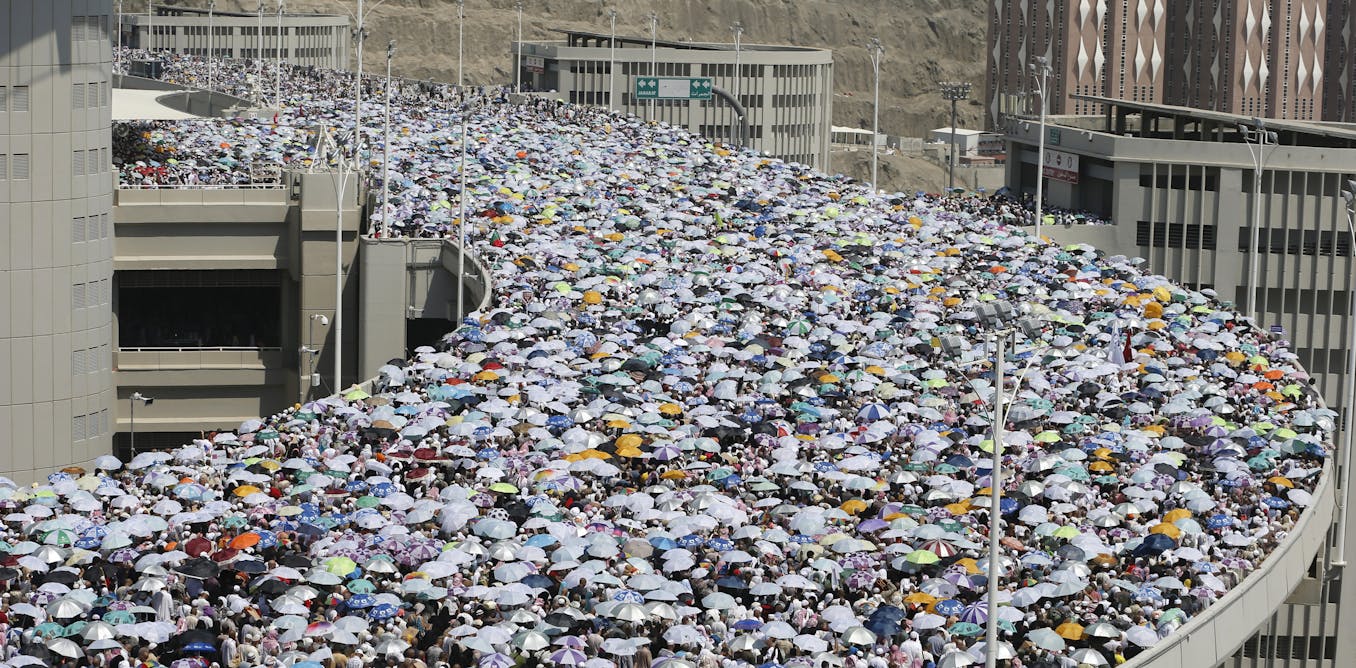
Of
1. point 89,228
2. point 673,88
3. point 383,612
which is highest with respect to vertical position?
point 673,88

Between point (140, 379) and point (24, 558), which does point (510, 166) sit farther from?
point (24, 558)

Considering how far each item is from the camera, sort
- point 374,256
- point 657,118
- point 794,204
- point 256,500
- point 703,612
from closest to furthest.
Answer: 1. point 703,612
2. point 256,500
3. point 374,256
4. point 794,204
5. point 657,118

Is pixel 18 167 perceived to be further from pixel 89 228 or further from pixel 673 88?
pixel 673 88

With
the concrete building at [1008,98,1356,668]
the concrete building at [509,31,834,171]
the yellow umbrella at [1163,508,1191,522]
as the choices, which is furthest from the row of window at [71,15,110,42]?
the concrete building at [509,31,834,171]

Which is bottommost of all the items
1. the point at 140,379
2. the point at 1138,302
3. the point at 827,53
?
the point at 140,379

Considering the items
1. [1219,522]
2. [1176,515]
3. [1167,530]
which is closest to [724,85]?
[1219,522]

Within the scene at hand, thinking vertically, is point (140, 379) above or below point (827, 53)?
below

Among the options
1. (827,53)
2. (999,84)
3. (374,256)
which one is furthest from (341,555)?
(999,84)

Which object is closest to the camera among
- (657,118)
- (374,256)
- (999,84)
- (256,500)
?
(256,500)
